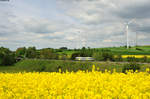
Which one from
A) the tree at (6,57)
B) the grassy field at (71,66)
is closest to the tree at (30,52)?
the tree at (6,57)

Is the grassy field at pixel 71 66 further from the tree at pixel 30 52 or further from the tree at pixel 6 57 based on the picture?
the tree at pixel 30 52

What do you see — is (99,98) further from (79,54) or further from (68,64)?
(79,54)

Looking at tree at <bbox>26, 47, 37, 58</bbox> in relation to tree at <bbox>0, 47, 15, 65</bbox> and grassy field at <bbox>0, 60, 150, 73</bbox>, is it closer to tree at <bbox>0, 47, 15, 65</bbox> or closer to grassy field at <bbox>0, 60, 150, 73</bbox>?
tree at <bbox>0, 47, 15, 65</bbox>

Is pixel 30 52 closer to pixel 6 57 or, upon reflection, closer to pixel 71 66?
pixel 6 57

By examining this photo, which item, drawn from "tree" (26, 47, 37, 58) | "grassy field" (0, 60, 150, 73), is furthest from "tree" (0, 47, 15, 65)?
"grassy field" (0, 60, 150, 73)

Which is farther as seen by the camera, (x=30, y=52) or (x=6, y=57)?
(x=30, y=52)

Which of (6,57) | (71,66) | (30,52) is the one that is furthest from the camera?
(30,52)

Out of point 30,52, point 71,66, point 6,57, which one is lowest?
point 71,66

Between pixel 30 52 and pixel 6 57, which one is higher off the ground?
pixel 30 52

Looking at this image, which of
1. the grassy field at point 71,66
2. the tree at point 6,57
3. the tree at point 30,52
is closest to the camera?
the grassy field at point 71,66

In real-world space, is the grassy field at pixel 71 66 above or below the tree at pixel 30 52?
below

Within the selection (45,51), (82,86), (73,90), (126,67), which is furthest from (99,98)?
(45,51)

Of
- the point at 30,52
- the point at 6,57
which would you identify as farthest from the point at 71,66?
the point at 30,52

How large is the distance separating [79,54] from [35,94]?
52619mm
